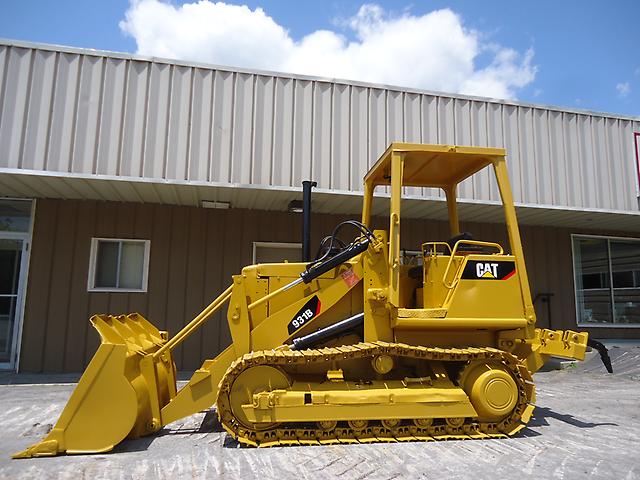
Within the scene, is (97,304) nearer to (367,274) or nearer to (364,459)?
(367,274)

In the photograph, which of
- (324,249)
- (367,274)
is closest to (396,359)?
(367,274)

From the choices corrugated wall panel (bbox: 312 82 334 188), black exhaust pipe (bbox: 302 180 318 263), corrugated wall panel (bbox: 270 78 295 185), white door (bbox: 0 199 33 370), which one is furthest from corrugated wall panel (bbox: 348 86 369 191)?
white door (bbox: 0 199 33 370)

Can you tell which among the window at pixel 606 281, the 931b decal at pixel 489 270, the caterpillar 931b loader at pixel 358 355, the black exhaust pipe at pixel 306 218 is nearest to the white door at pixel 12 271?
the caterpillar 931b loader at pixel 358 355

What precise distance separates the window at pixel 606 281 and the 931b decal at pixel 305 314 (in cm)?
884

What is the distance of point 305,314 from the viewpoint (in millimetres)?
5258

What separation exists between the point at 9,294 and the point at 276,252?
497cm

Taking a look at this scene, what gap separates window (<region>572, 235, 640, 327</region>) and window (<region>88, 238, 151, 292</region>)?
9860mm

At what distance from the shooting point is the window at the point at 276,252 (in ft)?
32.3

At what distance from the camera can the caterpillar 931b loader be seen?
4668 millimetres

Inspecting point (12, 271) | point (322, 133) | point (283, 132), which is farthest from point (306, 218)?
point (12, 271)

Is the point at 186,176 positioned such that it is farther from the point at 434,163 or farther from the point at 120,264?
the point at 434,163

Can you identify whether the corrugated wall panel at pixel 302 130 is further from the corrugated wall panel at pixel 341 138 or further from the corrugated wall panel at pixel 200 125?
the corrugated wall panel at pixel 200 125

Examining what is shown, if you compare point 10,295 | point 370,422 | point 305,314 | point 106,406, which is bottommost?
point 370,422

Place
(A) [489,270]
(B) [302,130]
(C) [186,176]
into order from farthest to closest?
(B) [302,130] < (C) [186,176] < (A) [489,270]
